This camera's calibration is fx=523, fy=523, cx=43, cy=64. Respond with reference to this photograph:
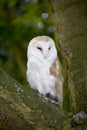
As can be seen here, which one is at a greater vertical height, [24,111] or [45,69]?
[24,111]

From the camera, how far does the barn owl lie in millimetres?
2900

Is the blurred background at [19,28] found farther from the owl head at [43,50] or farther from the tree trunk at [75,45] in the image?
the tree trunk at [75,45]

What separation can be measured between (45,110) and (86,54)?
0.29m

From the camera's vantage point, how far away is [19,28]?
16.6 ft

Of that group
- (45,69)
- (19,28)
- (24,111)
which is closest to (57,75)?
(45,69)

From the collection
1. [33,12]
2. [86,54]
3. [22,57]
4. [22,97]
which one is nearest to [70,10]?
[86,54]

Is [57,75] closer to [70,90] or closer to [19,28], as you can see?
[70,90]

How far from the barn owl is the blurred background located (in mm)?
1674

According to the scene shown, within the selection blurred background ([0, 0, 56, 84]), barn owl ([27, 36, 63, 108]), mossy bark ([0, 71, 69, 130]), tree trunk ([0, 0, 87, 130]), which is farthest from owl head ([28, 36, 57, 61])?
blurred background ([0, 0, 56, 84])

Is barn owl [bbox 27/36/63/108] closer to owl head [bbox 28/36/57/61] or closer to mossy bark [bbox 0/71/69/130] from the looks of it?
owl head [bbox 28/36/57/61]

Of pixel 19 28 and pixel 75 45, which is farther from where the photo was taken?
pixel 19 28

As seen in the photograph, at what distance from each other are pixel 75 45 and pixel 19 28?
9.84 feet

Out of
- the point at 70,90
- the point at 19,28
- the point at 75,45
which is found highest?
the point at 75,45

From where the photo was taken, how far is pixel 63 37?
2.13m
